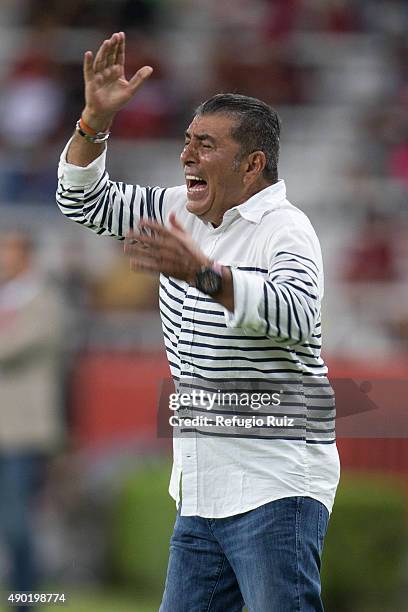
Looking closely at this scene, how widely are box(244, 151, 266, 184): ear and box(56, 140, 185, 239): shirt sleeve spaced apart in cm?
29

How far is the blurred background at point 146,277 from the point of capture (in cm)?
690

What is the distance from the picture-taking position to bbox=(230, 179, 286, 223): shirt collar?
3664mm

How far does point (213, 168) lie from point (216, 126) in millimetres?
124

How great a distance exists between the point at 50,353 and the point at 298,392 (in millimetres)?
3320

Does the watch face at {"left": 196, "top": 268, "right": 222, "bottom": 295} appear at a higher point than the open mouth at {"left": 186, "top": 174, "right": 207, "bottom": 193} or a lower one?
lower

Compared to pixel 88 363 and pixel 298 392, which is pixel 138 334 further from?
pixel 298 392

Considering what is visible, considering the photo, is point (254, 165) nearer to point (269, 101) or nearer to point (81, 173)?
point (81, 173)

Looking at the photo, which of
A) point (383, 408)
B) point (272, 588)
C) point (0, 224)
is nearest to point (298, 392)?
point (272, 588)

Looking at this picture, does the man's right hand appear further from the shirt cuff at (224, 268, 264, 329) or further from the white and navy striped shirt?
the shirt cuff at (224, 268, 264, 329)

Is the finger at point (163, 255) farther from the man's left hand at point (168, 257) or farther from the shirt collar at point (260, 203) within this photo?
the shirt collar at point (260, 203)

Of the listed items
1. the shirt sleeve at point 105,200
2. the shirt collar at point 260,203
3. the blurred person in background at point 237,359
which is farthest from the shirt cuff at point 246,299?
the shirt sleeve at point 105,200

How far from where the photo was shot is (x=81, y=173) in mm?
3877

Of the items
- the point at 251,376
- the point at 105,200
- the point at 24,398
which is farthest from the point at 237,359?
the point at 24,398

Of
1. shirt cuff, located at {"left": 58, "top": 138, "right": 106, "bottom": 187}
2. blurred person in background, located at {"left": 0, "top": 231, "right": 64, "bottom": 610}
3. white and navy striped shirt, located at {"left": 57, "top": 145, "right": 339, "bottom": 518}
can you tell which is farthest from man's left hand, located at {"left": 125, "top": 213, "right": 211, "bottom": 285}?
blurred person in background, located at {"left": 0, "top": 231, "right": 64, "bottom": 610}
